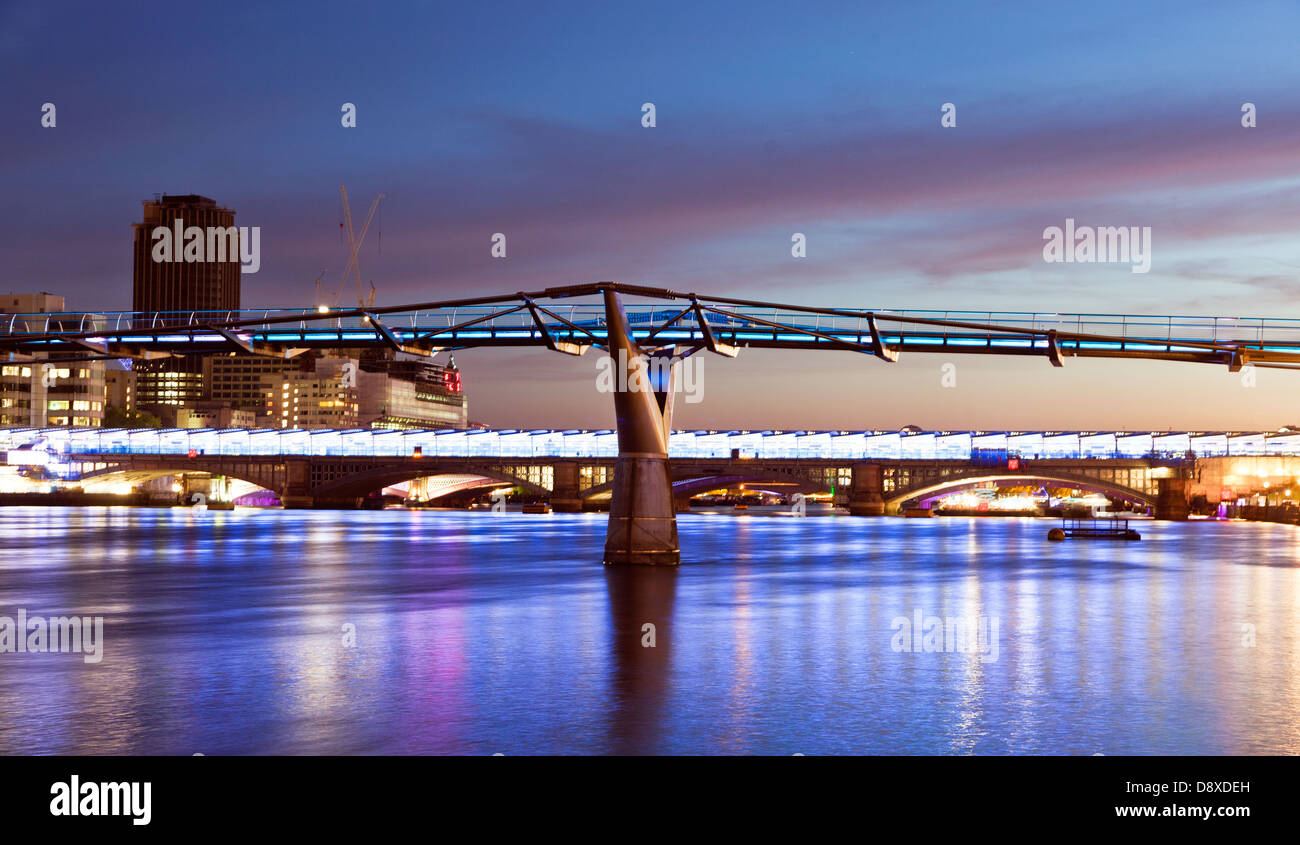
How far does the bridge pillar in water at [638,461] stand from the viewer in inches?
2234

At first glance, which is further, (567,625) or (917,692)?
(567,625)

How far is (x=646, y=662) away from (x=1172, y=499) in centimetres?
17898

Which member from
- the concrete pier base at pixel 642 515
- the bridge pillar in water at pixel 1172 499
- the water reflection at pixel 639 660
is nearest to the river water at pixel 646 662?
the water reflection at pixel 639 660

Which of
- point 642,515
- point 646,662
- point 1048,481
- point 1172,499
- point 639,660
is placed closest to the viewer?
point 646,662

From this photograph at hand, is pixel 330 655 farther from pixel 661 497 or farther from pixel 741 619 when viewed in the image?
pixel 661 497

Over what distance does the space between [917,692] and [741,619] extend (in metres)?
16.9

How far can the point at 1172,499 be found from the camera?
19612 centimetres

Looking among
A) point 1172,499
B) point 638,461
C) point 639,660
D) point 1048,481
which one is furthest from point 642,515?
point 1172,499

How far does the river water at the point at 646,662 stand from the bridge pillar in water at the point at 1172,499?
129 m

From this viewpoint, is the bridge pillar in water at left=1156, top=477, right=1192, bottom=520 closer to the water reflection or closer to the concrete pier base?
the concrete pier base

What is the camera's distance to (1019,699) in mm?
27141

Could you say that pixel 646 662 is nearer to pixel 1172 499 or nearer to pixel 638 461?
pixel 638 461

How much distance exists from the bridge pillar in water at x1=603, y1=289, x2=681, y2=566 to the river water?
1.55m
